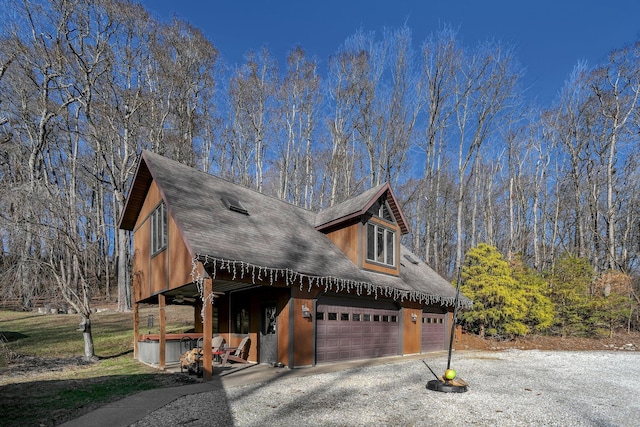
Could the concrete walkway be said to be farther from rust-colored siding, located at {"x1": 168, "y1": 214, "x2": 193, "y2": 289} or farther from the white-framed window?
the white-framed window

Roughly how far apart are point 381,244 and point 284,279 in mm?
5636

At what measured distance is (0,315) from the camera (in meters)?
20.7

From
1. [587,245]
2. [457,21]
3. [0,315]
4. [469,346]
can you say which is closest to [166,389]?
[469,346]

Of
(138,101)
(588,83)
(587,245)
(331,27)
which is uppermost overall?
(331,27)

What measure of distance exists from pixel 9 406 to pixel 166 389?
2465 mm

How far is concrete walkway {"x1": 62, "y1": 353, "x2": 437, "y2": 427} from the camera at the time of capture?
216 inches

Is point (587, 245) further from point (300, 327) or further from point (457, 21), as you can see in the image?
point (300, 327)

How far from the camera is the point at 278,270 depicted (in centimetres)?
924

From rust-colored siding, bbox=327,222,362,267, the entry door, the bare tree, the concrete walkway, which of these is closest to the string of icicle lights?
rust-colored siding, bbox=327,222,362,267

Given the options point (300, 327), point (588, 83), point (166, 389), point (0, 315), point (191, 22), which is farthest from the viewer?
point (588, 83)

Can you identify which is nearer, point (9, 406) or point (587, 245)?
point (9, 406)

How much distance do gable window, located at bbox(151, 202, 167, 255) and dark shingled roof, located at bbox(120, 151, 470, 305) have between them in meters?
1.12

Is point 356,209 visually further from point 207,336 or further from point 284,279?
point 207,336

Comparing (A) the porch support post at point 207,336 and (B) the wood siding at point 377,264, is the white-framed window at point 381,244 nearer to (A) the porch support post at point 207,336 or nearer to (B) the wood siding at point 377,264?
(B) the wood siding at point 377,264
